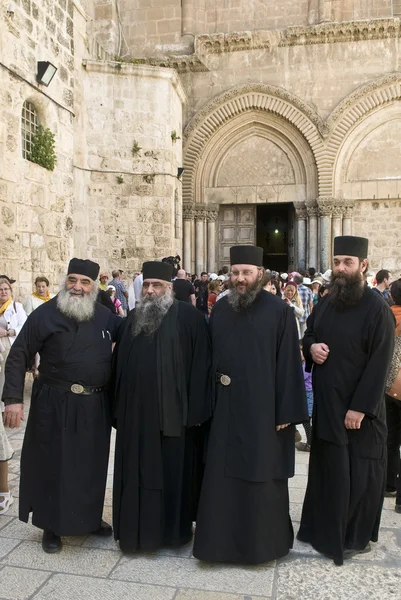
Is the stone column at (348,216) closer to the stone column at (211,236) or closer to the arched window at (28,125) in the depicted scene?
the stone column at (211,236)

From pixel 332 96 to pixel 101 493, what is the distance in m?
14.6

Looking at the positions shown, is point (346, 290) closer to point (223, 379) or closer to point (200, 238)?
point (223, 379)

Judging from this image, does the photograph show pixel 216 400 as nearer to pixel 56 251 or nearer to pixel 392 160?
pixel 56 251

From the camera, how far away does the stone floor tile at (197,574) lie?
2.90 meters

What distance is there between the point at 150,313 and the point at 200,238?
13.4 m

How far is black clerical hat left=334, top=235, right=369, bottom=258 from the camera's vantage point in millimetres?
3379

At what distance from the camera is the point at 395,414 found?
420 centimetres

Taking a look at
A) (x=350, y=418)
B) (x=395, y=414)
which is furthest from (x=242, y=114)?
(x=350, y=418)

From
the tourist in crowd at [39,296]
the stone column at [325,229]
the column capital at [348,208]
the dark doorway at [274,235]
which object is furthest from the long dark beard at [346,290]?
the dark doorway at [274,235]

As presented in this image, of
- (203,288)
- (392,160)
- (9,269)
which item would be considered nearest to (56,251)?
(9,269)

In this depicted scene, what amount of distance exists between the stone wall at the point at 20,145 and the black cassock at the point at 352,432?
200 inches

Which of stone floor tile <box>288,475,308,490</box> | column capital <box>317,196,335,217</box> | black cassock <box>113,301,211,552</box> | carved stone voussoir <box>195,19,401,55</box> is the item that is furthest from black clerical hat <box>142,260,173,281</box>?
carved stone voussoir <box>195,19,401,55</box>

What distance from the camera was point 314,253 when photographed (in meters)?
16.2

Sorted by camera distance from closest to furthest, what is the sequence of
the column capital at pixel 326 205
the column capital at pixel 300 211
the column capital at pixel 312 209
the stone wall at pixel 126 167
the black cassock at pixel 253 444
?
1. the black cassock at pixel 253 444
2. the stone wall at pixel 126 167
3. the column capital at pixel 326 205
4. the column capital at pixel 312 209
5. the column capital at pixel 300 211
